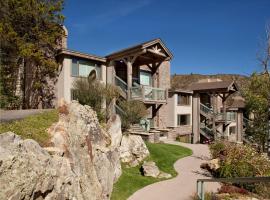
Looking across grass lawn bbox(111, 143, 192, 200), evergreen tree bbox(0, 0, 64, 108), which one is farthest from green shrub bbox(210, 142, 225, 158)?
evergreen tree bbox(0, 0, 64, 108)

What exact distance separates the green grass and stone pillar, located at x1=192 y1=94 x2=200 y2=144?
86.3 ft

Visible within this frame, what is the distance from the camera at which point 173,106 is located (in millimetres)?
35844

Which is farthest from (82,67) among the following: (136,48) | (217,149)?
(217,149)

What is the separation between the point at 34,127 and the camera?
497 inches

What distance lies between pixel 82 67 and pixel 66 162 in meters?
16.1

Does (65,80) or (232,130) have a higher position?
(65,80)

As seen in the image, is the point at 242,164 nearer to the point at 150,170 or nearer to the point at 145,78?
the point at 150,170

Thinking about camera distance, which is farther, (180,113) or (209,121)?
(209,121)

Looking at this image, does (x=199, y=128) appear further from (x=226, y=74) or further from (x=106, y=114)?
(x=226, y=74)

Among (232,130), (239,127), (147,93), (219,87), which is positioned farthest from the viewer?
(232,130)

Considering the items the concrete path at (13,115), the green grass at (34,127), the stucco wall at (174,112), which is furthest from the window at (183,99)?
the green grass at (34,127)

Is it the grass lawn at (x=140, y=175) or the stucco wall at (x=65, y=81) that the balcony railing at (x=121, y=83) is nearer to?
the stucco wall at (x=65, y=81)

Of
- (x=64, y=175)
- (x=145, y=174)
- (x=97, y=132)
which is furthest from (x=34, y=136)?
(x=145, y=174)

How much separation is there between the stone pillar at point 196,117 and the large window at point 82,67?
683 inches
